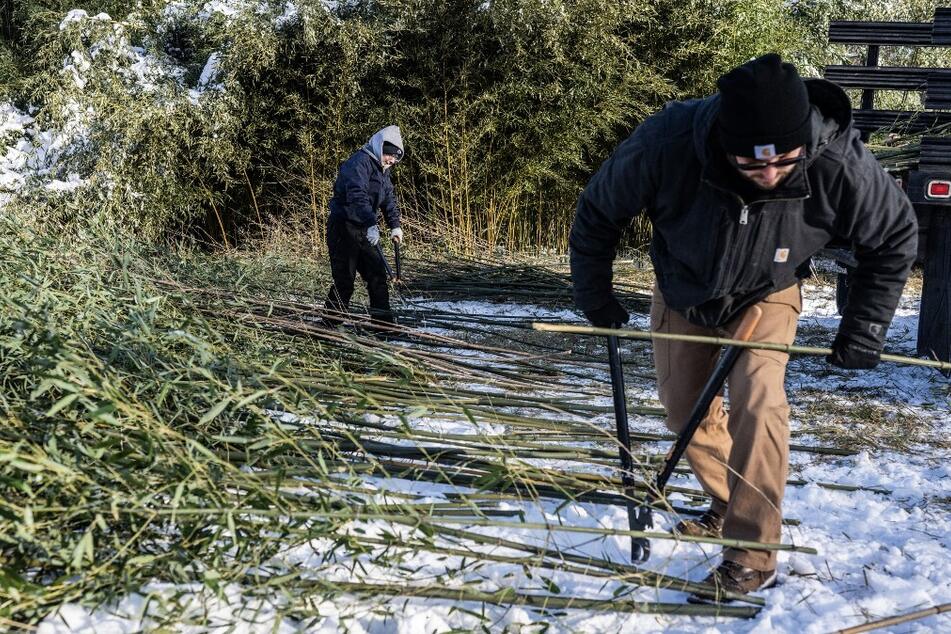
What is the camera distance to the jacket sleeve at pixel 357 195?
615cm

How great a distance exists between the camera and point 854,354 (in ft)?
8.52

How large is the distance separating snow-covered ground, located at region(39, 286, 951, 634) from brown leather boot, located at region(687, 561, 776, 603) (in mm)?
42

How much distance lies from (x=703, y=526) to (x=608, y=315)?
29.8 inches

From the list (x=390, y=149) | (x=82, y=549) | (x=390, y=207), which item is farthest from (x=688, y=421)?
Result: (x=390, y=207)

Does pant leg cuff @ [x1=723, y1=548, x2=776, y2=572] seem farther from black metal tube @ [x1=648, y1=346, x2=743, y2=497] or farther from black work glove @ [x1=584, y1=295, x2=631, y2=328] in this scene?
black work glove @ [x1=584, y1=295, x2=631, y2=328]

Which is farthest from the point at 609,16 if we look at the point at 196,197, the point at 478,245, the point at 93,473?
the point at 93,473

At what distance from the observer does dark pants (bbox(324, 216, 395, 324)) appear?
6.19 m

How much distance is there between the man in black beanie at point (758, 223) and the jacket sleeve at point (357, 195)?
3.57m

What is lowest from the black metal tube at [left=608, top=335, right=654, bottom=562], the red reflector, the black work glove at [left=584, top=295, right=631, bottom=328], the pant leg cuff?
the pant leg cuff

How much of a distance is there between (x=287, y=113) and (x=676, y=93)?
482 centimetres

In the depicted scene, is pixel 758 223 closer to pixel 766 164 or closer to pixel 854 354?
pixel 766 164

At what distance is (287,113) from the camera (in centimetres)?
1062

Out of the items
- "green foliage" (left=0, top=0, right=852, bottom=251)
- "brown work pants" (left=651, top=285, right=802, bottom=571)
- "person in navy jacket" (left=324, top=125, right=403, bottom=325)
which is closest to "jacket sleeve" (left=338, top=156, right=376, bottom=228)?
"person in navy jacket" (left=324, top=125, right=403, bottom=325)

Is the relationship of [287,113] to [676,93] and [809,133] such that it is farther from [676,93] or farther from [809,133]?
[809,133]
